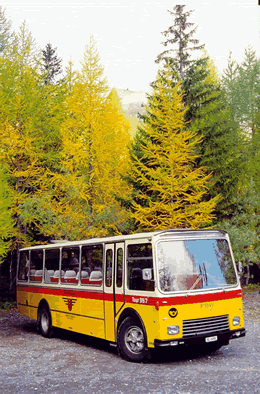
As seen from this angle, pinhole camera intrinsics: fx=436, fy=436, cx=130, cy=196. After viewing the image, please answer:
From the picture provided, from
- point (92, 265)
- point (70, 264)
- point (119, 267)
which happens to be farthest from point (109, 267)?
point (70, 264)

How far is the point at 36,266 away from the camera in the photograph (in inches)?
538

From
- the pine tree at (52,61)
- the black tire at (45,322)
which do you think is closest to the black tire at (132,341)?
the black tire at (45,322)

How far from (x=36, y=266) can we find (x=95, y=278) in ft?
13.5

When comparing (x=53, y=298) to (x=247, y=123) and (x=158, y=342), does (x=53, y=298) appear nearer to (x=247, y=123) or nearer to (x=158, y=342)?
(x=158, y=342)

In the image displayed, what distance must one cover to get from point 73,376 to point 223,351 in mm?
3476

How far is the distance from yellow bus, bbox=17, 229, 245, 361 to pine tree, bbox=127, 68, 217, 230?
8177mm

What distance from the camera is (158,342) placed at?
7793 millimetres

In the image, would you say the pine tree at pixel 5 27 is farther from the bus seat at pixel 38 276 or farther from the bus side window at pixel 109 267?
the bus side window at pixel 109 267

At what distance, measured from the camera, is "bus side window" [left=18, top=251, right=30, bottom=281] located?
47.4ft

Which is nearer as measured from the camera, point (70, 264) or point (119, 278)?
point (119, 278)

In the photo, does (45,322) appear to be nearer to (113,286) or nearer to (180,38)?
(113,286)

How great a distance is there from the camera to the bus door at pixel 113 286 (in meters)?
9.12

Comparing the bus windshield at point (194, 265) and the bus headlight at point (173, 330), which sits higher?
the bus windshield at point (194, 265)

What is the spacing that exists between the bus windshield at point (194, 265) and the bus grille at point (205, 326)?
23.5 inches
